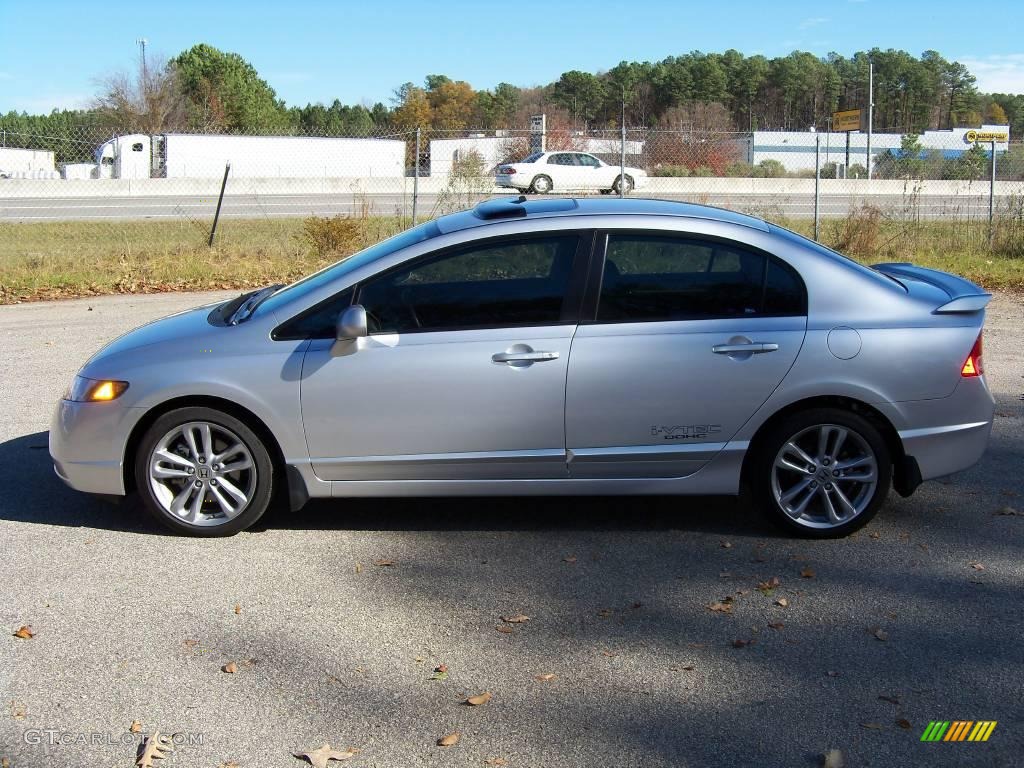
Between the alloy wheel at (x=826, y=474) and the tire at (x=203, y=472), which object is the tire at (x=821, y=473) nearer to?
the alloy wheel at (x=826, y=474)

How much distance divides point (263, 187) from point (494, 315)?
1187 inches

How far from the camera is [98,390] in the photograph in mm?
5266

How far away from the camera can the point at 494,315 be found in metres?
5.23

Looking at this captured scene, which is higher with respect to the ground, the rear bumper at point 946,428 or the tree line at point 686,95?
the tree line at point 686,95

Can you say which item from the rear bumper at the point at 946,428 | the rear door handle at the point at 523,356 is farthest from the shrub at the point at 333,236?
the rear bumper at the point at 946,428

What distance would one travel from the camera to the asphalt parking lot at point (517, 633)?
3529 mm

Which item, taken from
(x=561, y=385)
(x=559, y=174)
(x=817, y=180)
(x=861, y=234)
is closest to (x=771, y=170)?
(x=559, y=174)

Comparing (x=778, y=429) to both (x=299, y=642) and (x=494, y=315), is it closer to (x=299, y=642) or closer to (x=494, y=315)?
(x=494, y=315)

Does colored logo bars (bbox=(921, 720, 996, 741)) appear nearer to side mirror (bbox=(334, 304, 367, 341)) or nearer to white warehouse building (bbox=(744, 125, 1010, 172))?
side mirror (bbox=(334, 304, 367, 341))

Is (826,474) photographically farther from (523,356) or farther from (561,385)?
(523,356)

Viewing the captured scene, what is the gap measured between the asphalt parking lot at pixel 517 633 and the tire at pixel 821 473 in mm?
134

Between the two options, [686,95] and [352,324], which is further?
[686,95]

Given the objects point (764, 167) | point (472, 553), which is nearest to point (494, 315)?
point (472, 553)

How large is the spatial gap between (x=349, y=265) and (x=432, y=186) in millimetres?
27067
